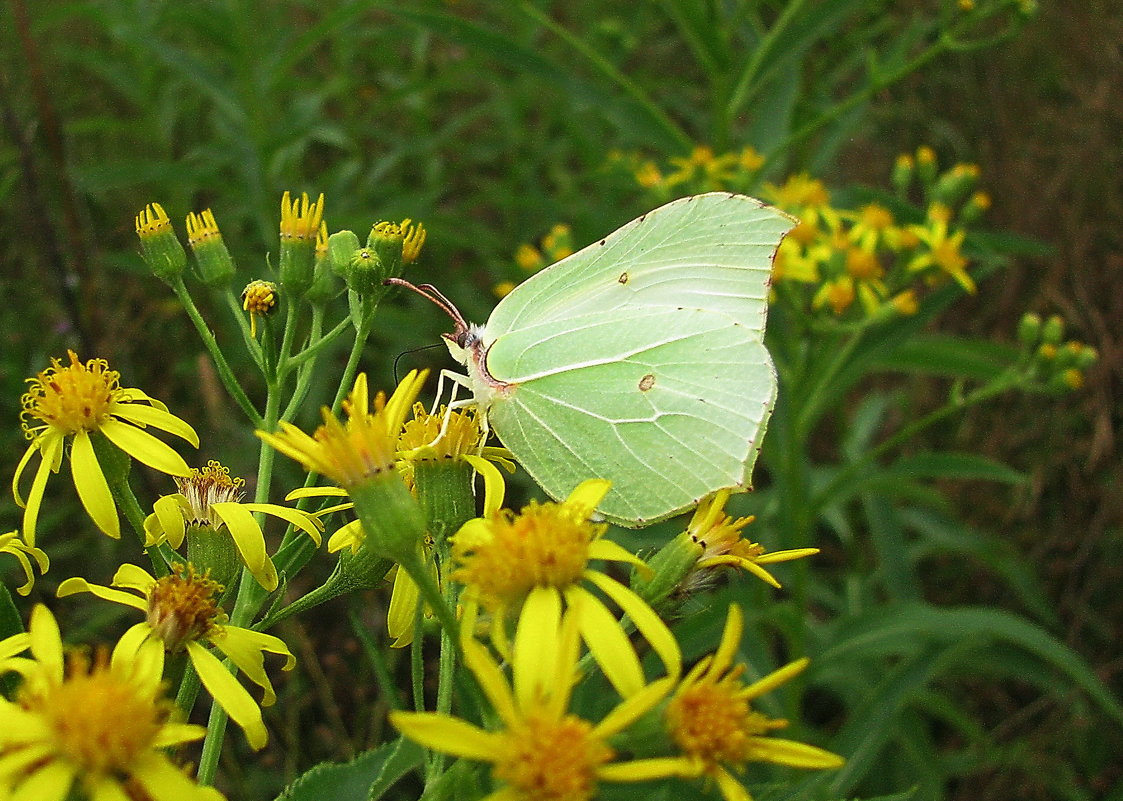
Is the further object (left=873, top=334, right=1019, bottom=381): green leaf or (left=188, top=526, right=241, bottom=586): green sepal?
(left=873, top=334, right=1019, bottom=381): green leaf

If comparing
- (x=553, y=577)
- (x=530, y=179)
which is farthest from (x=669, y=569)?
(x=530, y=179)

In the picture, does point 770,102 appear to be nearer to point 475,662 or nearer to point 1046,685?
point 1046,685

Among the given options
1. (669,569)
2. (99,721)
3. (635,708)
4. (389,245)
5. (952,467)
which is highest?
(389,245)

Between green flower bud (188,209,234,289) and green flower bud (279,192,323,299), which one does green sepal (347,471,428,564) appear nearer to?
green flower bud (279,192,323,299)

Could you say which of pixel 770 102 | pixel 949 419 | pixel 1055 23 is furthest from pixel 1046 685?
pixel 1055 23

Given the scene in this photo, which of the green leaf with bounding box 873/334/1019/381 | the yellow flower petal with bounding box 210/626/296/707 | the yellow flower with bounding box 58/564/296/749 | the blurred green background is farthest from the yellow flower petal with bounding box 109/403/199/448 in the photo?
the green leaf with bounding box 873/334/1019/381

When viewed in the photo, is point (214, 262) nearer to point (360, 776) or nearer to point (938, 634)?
point (360, 776)
